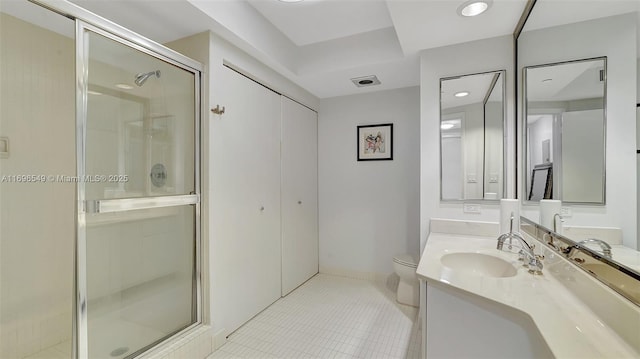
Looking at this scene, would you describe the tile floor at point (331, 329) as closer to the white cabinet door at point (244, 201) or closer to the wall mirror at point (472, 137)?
the white cabinet door at point (244, 201)

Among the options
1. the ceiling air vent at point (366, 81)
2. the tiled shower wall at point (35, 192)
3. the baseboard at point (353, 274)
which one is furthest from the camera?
the baseboard at point (353, 274)

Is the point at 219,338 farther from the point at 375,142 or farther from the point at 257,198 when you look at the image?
the point at 375,142

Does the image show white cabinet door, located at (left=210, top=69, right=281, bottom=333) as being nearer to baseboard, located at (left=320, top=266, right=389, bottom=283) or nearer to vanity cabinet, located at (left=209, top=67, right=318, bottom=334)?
vanity cabinet, located at (left=209, top=67, right=318, bottom=334)

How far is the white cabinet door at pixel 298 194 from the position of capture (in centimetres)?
280

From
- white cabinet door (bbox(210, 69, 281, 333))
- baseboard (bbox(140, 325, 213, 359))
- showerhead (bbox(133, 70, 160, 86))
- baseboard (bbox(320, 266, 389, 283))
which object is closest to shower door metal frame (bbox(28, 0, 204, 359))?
showerhead (bbox(133, 70, 160, 86))

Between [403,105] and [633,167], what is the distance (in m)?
2.36

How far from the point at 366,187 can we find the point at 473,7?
200 centimetres

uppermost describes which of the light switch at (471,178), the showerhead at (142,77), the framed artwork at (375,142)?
the showerhead at (142,77)

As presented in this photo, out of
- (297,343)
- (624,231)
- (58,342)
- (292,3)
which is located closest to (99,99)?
(292,3)

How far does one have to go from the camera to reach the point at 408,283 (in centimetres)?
255

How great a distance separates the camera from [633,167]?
0.83 m

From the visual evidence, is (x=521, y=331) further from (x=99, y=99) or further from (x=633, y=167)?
(x=99, y=99)

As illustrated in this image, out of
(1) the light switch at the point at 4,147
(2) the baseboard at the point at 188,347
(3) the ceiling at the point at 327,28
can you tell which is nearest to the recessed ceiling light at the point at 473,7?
(3) the ceiling at the point at 327,28

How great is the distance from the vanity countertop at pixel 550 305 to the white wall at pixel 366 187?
1549 millimetres
